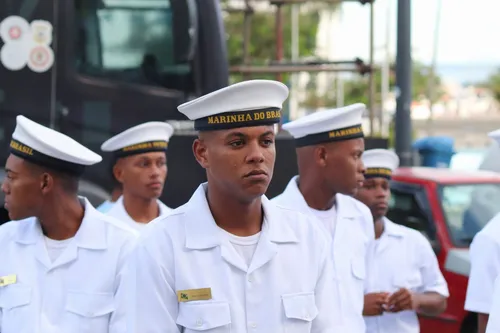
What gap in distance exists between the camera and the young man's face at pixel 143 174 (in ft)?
19.6

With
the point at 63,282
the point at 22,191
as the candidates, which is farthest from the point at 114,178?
the point at 63,282

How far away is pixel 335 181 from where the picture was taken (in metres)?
4.72

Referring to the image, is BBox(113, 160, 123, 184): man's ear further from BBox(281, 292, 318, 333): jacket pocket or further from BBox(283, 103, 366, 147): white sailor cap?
BBox(281, 292, 318, 333): jacket pocket

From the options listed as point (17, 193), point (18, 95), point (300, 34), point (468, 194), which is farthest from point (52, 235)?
point (300, 34)

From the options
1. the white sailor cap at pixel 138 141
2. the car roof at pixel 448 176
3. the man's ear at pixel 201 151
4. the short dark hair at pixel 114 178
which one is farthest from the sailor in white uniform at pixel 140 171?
the man's ear at pixel 201 151

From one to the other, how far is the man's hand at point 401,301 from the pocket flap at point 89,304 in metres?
1.81

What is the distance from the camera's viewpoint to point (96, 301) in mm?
3949

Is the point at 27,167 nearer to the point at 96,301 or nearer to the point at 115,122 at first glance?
the point at 96,301

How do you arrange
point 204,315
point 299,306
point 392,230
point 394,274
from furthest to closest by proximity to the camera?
point 392,230
point 394,274
point 299,306
point 204,315

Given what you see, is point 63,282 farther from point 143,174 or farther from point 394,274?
point 394,274

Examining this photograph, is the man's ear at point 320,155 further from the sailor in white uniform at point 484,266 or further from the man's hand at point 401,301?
the man's hand at point 401,301

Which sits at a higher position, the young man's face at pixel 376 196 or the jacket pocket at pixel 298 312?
the young man's face at pixel 376 196

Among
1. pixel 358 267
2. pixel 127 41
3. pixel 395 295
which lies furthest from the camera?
pixel 127 41

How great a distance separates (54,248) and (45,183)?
0.92 feet
